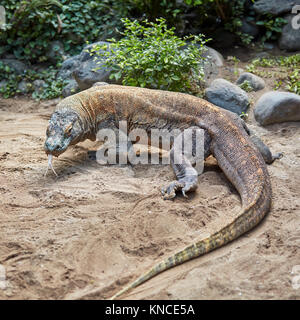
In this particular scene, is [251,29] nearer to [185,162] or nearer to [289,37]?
[289,37]

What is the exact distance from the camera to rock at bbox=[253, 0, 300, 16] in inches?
330

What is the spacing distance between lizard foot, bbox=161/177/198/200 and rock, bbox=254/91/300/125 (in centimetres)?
213

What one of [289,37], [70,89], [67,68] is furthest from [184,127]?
[289,37]

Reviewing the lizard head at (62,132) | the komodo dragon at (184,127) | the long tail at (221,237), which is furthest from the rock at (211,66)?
the long tail at (221,237)

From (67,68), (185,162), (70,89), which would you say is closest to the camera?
(185,162)

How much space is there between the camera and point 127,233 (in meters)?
3.69

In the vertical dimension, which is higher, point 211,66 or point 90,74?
point 211,66

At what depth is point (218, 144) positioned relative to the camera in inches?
187

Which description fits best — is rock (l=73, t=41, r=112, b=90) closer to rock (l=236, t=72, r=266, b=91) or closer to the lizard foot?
rock (l=236, t=72, r=266, b=91)

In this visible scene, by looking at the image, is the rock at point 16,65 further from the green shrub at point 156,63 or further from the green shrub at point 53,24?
the green shrub at point 156,63

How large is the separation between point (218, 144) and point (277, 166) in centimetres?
82

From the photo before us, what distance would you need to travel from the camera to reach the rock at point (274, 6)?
330 inches

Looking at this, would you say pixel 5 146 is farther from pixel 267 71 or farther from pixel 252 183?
pixel 267 71

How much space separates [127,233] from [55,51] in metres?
6.26
